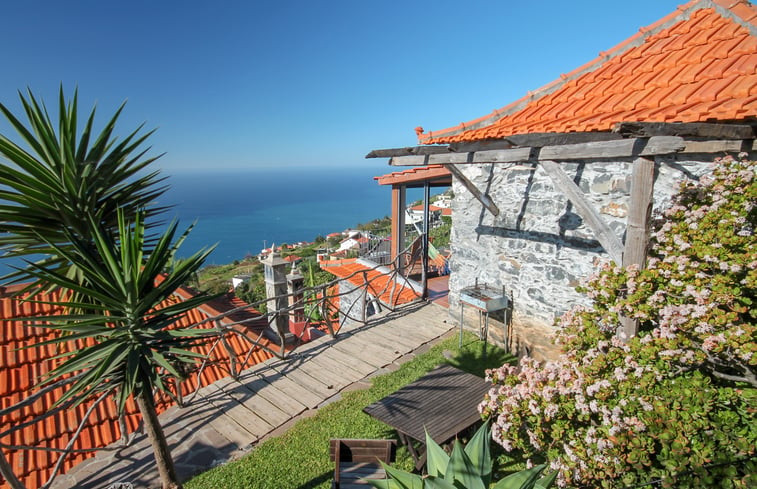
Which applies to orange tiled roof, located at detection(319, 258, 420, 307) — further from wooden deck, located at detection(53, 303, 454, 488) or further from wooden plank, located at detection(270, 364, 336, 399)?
wooden plank, located at detection(270, 364, 336, 399)

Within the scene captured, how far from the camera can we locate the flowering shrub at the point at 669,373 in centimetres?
249

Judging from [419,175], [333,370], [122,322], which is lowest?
[333,370]

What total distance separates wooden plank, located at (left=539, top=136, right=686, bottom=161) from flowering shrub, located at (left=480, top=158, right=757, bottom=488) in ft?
2.09

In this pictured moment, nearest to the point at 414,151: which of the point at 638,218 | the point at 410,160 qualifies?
the point at 410,160

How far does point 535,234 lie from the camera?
223 inches

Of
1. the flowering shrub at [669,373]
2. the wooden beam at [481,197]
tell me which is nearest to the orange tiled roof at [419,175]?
the wooden beam at [481,197]

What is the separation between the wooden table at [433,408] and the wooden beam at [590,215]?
6.86 ft

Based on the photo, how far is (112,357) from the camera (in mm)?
3102

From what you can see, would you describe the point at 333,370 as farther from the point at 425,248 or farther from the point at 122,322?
the point at 425,248

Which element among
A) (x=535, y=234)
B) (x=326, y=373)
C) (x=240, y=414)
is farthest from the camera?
(x=326, y=373)

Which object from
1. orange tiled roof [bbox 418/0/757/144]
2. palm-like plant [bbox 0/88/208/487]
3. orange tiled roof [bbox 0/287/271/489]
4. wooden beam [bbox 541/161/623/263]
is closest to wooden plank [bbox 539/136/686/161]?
wooden beam [bbox 541/161/623/263]

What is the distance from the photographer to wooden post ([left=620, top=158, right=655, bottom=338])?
314 cm

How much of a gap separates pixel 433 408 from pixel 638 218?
272 centimetres

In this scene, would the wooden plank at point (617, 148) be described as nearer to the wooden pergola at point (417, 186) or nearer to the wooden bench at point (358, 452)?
the wooden bench at point (358, 452)
